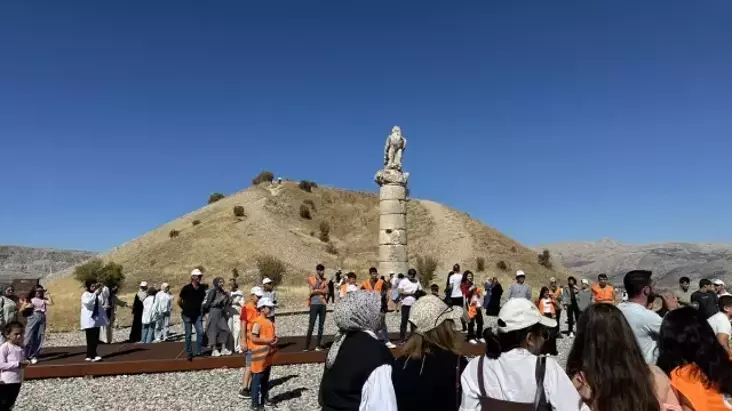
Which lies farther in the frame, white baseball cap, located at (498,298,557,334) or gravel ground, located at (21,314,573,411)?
gravel ground, located at (21,314,573,411)

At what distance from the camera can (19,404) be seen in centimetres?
796

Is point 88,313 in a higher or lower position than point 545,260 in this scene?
lower

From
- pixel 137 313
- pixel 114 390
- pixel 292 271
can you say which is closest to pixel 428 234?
pixel 292 271

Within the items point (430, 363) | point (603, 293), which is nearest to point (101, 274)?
point (603, 293)

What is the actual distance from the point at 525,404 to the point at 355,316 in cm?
104

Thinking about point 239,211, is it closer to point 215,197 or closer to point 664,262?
point 215,197

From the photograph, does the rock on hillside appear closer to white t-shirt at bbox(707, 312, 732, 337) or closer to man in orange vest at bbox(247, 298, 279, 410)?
man in orange vest at bbox(247, 298, 279, 410)

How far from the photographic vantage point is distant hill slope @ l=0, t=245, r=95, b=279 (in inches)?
3056

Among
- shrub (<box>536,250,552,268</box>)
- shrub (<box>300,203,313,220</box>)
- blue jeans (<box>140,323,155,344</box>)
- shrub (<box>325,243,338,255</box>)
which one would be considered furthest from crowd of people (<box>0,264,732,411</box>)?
shrub (<box>300,203,313,220</box>)

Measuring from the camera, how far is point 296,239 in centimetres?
5072

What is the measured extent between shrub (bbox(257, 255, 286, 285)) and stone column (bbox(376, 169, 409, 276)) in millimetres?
18066

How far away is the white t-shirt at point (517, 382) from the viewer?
8.04 feet

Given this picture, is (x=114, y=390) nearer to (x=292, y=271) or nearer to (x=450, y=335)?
(x=450, y=335)

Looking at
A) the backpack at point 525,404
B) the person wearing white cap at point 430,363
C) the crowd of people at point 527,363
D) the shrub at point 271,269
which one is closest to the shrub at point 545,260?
the shrub at point 271,269
